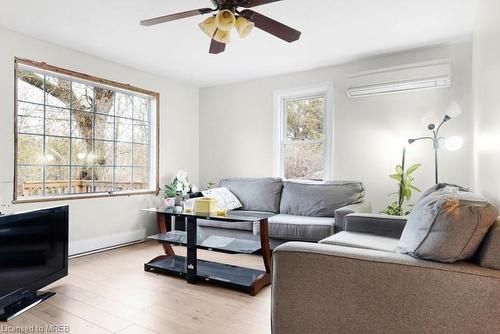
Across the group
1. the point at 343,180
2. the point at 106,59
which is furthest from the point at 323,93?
the point at 106,59

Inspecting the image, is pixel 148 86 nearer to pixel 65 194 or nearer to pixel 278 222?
pixel 65 194

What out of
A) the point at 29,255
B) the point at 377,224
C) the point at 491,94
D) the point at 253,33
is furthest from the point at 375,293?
the point at 253,33

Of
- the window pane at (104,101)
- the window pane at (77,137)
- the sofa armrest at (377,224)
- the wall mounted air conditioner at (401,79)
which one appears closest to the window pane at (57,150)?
the window pane at (77,137)

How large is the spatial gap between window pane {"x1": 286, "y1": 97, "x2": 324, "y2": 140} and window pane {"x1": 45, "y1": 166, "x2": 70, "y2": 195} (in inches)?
113

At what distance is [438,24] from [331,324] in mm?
2881

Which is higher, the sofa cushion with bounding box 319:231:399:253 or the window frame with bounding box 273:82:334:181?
the window frame with bounding box 273:82:334:181

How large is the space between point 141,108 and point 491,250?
4.19 metres

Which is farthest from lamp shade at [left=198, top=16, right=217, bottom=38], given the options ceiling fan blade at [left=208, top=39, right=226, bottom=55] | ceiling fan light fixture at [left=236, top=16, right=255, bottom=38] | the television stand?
the television stand

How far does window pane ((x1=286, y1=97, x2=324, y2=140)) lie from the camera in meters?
4.32

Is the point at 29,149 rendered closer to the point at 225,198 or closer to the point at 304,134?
the point at 225,198

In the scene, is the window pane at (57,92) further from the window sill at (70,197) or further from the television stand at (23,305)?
the television stand at (23,305)

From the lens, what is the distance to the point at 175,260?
3.17 m

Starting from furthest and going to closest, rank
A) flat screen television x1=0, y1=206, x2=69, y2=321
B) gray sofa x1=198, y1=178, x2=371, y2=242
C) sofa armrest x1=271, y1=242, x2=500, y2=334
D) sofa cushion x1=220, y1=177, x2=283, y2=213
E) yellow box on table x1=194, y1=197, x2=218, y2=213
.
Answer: sofa cushion x1=220, y1=177, x2=283, y2=213 → gray sofa x1=198, y1=178, x2=371, y2=242 → yellow box on table x1=194, y1=197, x2=218, y2=213 → flat screen television x1=0, y1=206, x2=69, y2=321 → sofa armrest x1=271, y1=242, x2=500, y2=334

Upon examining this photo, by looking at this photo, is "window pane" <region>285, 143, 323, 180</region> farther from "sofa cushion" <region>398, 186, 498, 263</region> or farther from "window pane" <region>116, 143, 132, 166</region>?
"sofa cushion" <region>398, 186, 498, 263</region>
